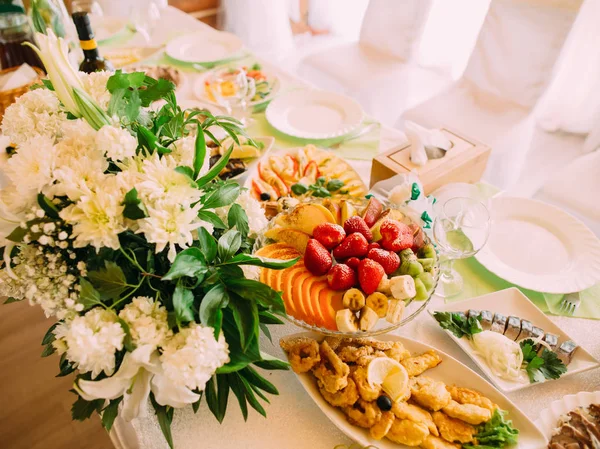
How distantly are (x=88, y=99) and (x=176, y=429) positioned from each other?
60 centimetres

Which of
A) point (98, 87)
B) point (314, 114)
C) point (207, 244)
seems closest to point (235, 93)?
point (314, 114)

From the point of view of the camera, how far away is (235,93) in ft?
5.15

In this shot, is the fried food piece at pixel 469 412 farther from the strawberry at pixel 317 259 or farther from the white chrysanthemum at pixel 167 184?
the white chrysanthemum at pixel 167 184

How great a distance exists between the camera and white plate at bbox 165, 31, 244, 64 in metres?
1.90

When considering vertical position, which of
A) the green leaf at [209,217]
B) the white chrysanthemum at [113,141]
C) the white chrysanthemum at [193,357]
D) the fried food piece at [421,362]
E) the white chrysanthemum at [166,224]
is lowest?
the fried food piece at [421,362]

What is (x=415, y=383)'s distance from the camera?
0.81 metres

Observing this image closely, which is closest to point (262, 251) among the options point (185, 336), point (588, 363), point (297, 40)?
point (185, 336)

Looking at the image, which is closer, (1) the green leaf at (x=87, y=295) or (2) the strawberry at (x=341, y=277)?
(1) the green leaf at (x=87, y=295)

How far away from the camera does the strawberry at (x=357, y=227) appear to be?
0.94m

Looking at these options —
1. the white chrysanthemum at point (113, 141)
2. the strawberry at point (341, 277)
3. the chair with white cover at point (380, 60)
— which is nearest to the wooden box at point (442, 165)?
the strawberry at point (341, 277)

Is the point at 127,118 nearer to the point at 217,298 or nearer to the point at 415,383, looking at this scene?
the point at 217,298

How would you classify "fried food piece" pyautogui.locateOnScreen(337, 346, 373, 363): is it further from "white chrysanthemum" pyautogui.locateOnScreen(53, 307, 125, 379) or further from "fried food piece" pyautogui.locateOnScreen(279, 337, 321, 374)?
"white chrysanthemum" pyautogui.locateOnScreen(53, 307, 125, 379)

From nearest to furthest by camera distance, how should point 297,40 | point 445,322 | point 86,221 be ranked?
point 86,221, point 445,322, point 297,40

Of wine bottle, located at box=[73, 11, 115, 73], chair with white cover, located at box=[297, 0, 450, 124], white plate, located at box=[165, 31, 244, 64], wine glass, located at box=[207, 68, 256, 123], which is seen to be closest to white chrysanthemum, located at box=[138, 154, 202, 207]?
wine bottle, located at box=[73, 11, 115, 73]
